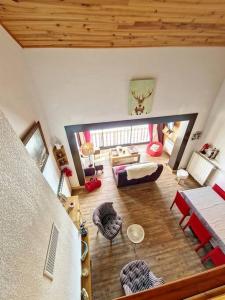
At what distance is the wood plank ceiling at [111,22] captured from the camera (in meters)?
1.83

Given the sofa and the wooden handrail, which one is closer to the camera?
the wooden handrail

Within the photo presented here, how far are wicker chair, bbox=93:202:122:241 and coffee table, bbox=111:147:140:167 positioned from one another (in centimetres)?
239

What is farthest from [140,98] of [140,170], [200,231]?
[200,231]

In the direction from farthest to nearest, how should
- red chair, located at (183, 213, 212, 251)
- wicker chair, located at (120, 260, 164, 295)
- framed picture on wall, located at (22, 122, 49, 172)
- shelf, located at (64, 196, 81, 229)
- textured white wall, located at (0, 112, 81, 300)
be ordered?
red chair, located at (183, 213, 212, 251)
shelf, located at (64, 196, 81, 229)
wicker chair, located at (120, 260, 164, 295)
framed picture on wall, located at (22, 122, 49, 172)
textured white wall, located at (0, 112, 81, 300)

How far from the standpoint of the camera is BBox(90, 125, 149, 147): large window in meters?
6.98

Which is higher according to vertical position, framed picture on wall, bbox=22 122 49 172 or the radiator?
framed picture on wall, bbox=22 122 49 172

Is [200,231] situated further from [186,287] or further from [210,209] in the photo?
[186,287]

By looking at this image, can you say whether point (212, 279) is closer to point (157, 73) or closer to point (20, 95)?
point (20, 95)

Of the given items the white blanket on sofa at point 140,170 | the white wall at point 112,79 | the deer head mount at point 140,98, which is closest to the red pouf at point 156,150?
the white blanket on sofa at point 140,170

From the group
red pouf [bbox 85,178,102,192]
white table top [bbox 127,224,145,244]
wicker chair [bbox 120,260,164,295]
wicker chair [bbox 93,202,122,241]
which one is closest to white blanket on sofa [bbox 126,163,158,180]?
red pouf [bbox 85,178,102,192]

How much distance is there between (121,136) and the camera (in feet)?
23.9

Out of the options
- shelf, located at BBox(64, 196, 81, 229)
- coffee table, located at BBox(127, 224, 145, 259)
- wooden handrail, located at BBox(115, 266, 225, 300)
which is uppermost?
wooden handrail, located at BBox(115, 266, 225, 300)

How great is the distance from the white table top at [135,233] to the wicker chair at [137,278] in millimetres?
746

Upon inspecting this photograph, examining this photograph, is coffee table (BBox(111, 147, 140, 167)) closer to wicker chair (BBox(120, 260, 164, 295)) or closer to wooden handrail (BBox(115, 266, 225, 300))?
wicker chair (BBox(120, 260, 164, 295))
